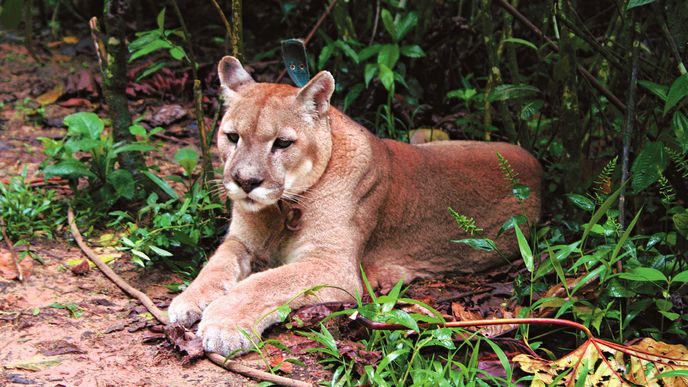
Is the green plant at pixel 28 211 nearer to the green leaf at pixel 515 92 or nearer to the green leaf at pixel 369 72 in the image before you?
the green leaf at pixel 369 72

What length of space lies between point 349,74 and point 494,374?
4.11 metres

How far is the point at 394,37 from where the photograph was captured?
281 inches

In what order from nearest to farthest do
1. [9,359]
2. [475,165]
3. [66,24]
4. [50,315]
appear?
1. [9,359]
2. [50,315]
3. [475,165]
4. [66,24]

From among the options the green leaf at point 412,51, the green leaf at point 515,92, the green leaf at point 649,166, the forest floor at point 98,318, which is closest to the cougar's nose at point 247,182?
the forest floor at point 98,318

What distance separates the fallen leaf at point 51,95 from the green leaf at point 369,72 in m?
3.08

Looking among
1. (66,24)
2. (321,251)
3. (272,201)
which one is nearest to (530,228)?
(321,251)

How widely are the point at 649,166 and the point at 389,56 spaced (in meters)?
3.10

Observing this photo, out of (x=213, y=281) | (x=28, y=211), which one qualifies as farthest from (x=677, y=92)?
(x=28, y=211)

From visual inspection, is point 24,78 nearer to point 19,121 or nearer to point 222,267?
point 19,121

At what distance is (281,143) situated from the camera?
4.80m

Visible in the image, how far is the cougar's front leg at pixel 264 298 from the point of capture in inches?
161

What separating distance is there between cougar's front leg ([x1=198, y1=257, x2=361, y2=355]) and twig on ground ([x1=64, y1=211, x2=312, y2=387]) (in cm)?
6

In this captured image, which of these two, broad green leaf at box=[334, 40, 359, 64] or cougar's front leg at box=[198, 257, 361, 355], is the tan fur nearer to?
cougar's front leg at box=[198, 257, 361, 355]

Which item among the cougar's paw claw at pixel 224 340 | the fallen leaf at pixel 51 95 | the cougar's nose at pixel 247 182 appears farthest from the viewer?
the fallen leaf at pixel 51 95
